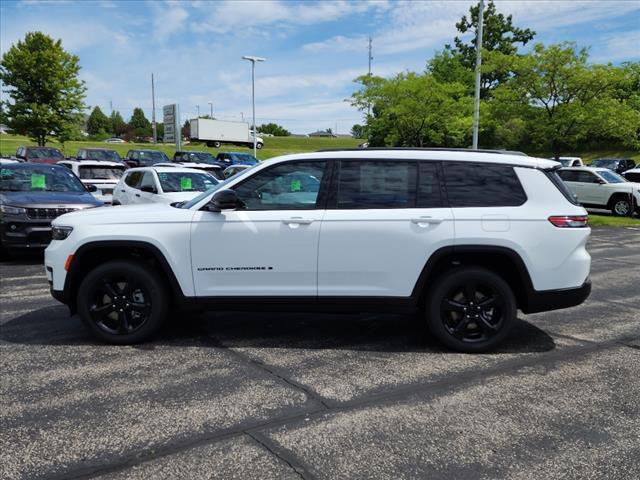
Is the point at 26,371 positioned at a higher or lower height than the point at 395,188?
lower

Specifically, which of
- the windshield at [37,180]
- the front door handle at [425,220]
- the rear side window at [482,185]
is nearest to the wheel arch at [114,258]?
the front door handle at [425,220]

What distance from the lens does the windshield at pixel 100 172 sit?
14.3m

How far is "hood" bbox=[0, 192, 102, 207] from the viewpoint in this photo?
8781mm

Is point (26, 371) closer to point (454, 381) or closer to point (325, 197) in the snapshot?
A: point (325, 197)

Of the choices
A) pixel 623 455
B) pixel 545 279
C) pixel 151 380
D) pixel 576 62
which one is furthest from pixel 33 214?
pixel 576 62

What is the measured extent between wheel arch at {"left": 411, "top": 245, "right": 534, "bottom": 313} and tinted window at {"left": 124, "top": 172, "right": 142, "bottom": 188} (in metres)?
8.64

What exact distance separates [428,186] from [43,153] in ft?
88.8

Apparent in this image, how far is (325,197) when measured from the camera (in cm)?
462

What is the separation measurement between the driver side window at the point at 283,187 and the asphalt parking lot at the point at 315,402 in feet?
4.36

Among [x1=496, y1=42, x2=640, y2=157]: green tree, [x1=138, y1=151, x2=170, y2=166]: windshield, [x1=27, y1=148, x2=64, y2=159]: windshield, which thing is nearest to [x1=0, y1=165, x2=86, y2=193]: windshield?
[x1=496, y1=42, x2=640, y2=157]: green tree

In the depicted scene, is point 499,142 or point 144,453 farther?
point 499,142

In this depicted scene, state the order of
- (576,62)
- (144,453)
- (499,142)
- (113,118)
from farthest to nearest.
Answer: (113,118) → (499,142) → (576,62) → (144,453)

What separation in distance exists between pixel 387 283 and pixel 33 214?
6.82m

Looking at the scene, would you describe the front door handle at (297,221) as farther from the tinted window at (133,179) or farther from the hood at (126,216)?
the tinted window at (133,179)
